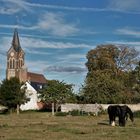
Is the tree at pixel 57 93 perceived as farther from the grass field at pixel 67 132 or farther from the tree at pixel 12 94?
the grass field at pixel 67 132

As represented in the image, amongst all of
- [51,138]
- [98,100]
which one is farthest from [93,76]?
[51,138]

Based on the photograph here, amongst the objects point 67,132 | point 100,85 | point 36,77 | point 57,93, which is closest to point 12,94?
point 57,93

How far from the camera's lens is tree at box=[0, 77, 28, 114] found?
3684 inches

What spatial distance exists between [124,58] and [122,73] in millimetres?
3314

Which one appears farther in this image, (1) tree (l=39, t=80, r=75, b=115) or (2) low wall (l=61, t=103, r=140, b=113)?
(1) tree (l=39, t=80, r=75, b=115)

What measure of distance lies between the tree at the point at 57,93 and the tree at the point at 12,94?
438 cm

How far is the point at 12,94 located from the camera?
93750mm

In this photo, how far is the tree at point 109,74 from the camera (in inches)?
3447

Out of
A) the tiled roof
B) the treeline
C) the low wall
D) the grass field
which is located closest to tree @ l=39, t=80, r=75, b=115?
the treeline

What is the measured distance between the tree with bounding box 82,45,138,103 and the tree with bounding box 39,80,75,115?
13.6ft

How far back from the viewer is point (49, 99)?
93.6 m

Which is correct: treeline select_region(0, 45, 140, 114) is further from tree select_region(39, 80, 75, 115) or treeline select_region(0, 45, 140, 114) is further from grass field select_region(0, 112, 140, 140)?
grass field select_region(0, 112, 140, 140)

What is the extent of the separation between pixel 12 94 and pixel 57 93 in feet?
30.3

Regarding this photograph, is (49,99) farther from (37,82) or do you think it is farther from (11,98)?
(37,82)
